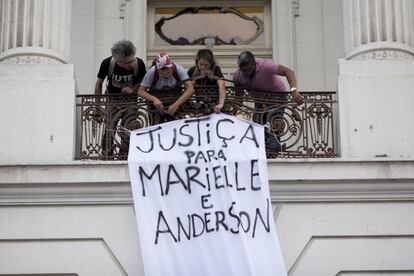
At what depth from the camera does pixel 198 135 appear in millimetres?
14219

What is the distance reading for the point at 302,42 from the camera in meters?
17.7

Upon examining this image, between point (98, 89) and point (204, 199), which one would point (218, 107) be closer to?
point (204, 199)

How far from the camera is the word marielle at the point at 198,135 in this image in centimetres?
1416

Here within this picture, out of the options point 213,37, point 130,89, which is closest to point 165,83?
point 130,89

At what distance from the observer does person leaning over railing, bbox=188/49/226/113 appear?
46.8 ft

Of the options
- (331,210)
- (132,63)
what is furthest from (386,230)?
(132,63)

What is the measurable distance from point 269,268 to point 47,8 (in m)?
4.04

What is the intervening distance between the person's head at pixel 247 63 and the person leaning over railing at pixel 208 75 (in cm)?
27

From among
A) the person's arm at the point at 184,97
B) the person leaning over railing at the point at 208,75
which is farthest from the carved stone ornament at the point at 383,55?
the person's arm at the point at 184,97

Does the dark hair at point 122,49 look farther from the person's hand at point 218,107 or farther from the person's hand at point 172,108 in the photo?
the person's hand at point 218,107

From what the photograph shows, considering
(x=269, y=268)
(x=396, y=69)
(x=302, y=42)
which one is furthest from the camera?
(x=302, y=42)

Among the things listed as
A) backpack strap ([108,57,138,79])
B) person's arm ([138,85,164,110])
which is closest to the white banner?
person's arm ([138,85,164,110])

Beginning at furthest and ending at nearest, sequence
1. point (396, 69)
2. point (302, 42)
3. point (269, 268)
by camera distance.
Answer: point (302, 42)
point (396, 69)
point (269, 268)

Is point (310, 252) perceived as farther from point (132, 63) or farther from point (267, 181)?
point (132, 63)
